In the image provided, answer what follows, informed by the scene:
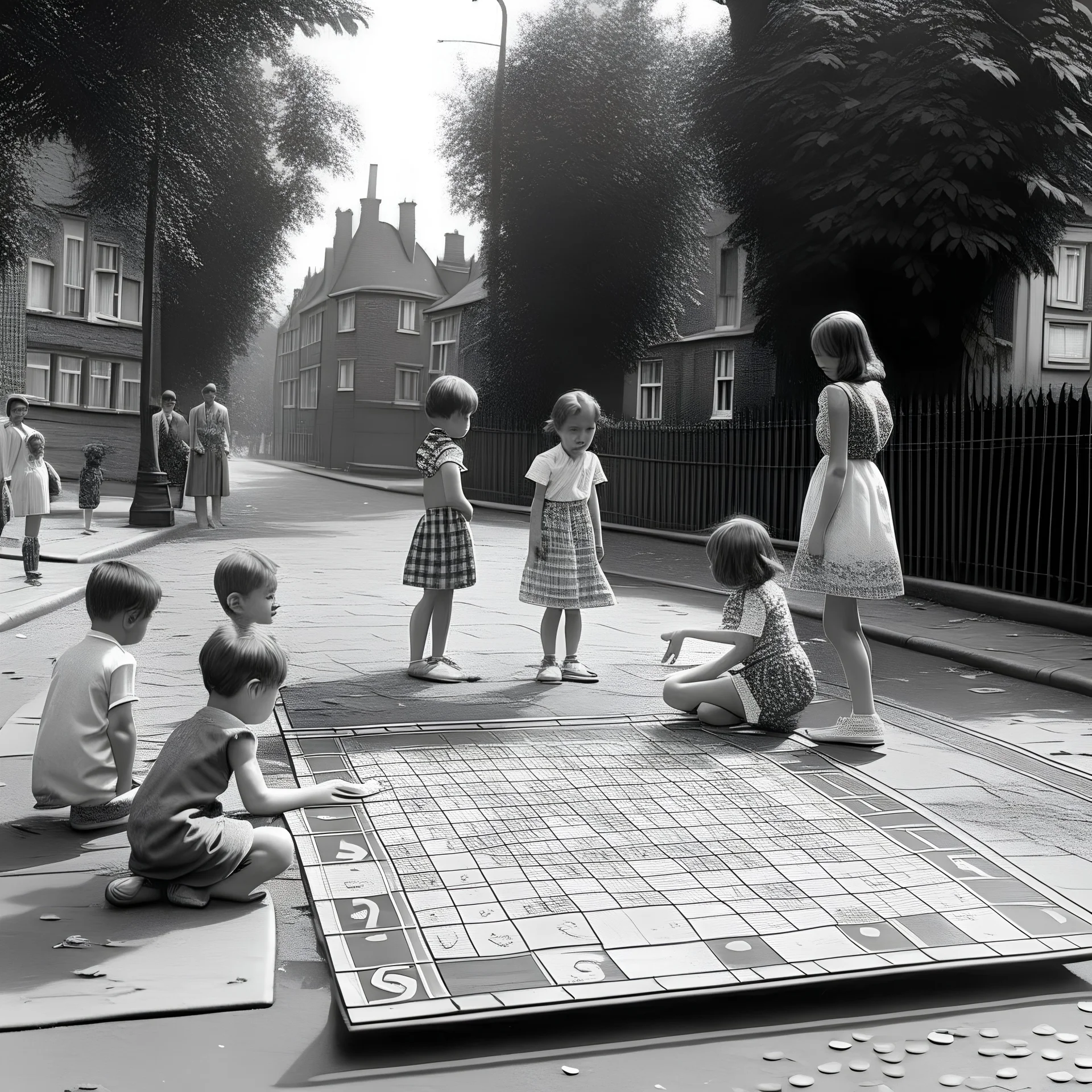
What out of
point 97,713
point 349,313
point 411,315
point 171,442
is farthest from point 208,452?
point 349,313

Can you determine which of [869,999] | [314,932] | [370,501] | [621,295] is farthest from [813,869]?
[621,295]

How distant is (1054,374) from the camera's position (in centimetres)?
2742

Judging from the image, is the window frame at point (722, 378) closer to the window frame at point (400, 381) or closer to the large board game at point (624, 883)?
the window frame at point (400, 381)

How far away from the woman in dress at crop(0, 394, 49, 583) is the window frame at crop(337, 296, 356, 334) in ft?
141

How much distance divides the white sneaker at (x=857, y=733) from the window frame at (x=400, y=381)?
47.1 meters

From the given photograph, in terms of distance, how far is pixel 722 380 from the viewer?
105 feet

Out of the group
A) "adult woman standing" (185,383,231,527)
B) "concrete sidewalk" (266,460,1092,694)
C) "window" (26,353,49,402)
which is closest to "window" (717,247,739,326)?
"window" (26,353,49,402)

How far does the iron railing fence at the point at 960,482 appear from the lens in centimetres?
977

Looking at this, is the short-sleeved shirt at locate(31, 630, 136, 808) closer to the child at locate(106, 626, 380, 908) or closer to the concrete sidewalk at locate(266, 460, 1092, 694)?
the child at locate(106, 626, 380, 908)

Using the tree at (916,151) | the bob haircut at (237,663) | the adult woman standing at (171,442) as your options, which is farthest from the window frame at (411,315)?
the bob haircut at (237,663)

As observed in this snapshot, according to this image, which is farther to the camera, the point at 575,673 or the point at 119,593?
the point at 575,673

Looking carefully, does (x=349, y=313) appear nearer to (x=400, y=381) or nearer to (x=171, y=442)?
(x=400, y=381)

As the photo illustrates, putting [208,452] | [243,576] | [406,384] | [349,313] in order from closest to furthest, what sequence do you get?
1. [243,576]
2. [208,452]
3. [406,384]
4. [349,313]

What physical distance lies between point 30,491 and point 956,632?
8.01 m
